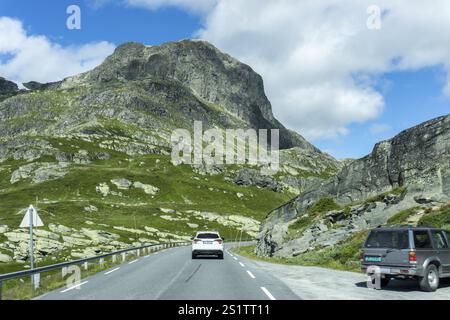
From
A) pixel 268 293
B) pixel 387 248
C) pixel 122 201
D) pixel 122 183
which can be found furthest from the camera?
pixel 122 183

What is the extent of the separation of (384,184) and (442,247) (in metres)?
29.5

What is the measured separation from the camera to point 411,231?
15688 mm

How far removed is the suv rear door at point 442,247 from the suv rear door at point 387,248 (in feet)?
4.14

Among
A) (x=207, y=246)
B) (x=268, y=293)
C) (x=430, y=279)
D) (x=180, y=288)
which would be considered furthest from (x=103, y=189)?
(x=430, y=279)

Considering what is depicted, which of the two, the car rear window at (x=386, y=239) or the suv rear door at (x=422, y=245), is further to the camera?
the car rear window at (x=386, y=239)

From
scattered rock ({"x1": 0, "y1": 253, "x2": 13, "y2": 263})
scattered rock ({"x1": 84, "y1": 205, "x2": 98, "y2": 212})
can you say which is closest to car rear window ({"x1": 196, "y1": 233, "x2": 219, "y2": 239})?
scattered rock ({"x1": 0, "y1": 253, "x2": 13, "y2": 263})

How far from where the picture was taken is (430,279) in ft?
51.1

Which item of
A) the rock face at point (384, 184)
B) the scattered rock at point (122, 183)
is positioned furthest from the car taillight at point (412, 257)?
the scattered rock at point (122, 183)

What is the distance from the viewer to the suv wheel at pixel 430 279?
1523 centimetres

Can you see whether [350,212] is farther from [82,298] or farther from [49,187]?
[49,187]

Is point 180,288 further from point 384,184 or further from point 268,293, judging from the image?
point 384,184

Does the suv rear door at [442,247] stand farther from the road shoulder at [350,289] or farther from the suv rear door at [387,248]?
the suv rear door at [387,248]

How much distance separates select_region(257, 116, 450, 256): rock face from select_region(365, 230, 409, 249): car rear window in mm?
17568

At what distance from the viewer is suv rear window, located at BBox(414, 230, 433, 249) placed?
623 inches
